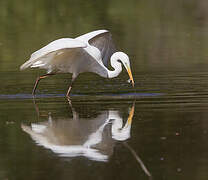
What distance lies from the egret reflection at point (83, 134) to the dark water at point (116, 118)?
0.04 feet

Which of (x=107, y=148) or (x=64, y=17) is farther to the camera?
(x=64, y=17)

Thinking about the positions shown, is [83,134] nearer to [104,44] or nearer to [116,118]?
[116,118]

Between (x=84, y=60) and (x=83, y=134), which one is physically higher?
(x=84, y=60)

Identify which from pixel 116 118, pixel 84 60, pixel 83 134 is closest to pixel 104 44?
pixel 84 60

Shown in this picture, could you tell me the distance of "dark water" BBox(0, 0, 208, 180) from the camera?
7.89m

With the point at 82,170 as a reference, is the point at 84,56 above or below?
above

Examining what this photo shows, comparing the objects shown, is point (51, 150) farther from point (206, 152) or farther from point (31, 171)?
point (206, 152)

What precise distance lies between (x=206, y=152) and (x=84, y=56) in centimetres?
486

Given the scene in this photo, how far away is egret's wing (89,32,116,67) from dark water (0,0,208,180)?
0.56m

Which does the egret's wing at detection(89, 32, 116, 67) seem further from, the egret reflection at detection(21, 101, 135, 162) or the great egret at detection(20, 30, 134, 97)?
the egret reflection at detection(21, 101, 135, 162)

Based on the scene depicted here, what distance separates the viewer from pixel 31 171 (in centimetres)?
779

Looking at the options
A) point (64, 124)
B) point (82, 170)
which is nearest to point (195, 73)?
point (64, 124)

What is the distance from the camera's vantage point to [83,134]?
9391 mm

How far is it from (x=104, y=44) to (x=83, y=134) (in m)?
4.68
